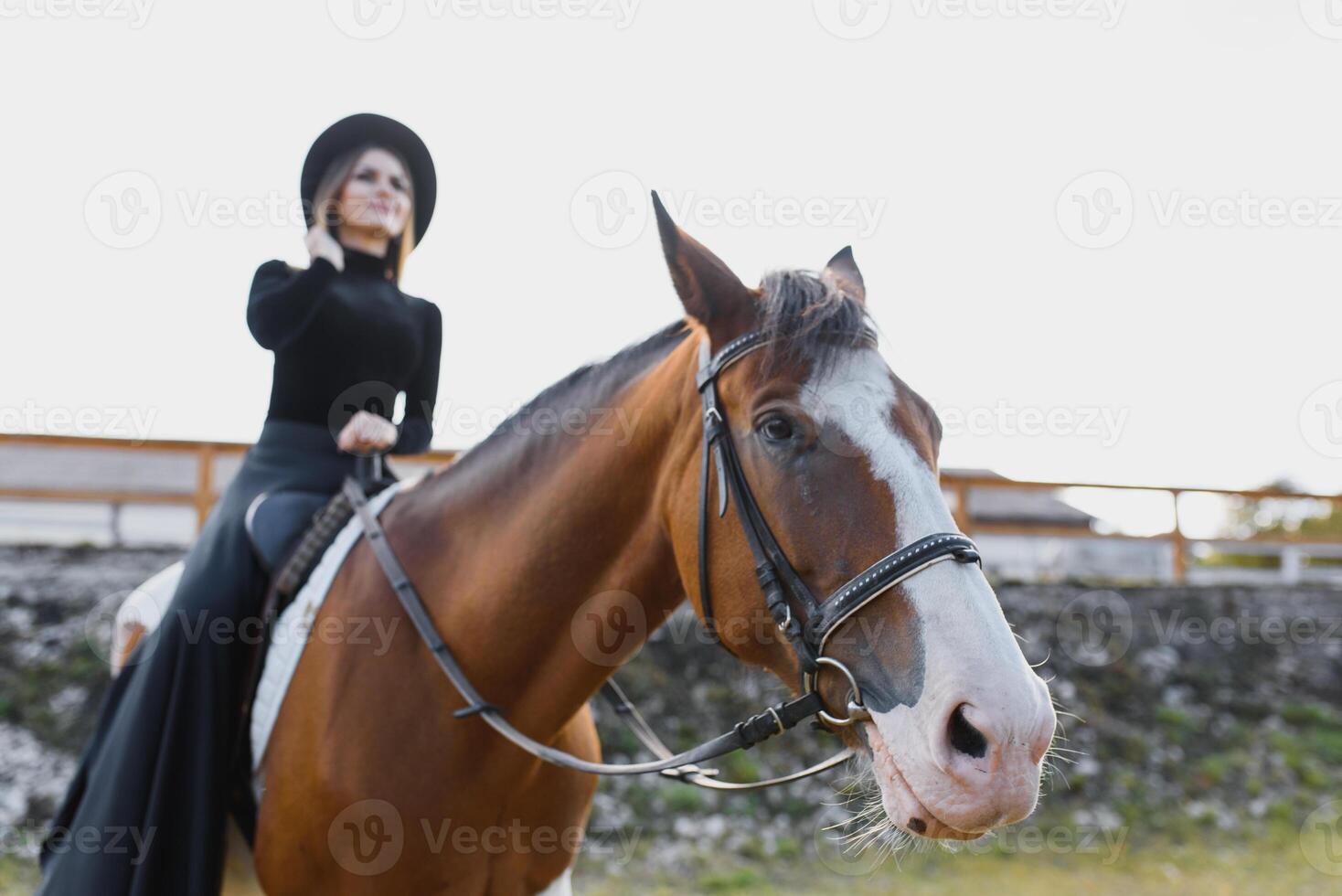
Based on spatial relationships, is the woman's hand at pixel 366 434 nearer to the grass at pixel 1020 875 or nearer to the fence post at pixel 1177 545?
the grass at pixel 1020 875

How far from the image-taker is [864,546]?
1.90 metres

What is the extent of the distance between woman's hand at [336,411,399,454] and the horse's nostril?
6.51 feet

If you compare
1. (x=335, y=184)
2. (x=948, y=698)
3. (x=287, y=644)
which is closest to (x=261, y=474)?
(x=287, y=644)

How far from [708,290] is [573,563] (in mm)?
765

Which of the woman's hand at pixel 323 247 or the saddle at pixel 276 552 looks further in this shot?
the woman's hand at pixel 323 247

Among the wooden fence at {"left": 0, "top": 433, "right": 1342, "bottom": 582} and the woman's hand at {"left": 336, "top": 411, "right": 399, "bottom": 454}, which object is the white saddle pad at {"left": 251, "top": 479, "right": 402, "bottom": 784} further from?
the wooden fence at {"left": 0, "top": 433, "right": 1342, "bottom": 582}

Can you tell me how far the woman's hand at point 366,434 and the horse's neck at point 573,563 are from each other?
61 cm

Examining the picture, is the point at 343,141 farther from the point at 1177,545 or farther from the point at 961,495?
the point at 1177,545

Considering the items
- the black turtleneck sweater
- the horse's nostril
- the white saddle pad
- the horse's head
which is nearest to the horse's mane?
the horse's head

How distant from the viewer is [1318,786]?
29.7 ft

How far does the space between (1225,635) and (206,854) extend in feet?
Answer: 36.5

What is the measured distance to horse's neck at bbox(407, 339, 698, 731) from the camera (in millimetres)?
2385

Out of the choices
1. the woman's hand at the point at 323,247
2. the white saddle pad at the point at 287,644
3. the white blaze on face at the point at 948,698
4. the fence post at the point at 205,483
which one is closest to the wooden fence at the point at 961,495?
the fence post at the point at 205,483

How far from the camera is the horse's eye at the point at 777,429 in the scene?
2070mm
